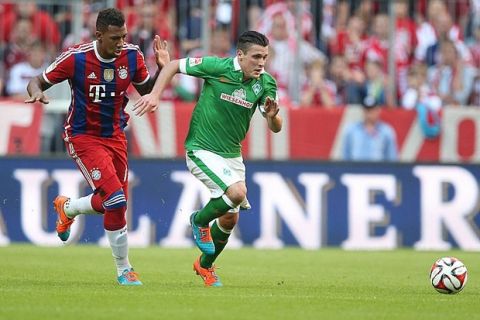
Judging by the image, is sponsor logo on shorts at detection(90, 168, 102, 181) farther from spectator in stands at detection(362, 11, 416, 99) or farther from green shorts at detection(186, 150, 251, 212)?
spectator in stands at detection(362, 11, 416, 99)

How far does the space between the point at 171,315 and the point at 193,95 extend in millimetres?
11182

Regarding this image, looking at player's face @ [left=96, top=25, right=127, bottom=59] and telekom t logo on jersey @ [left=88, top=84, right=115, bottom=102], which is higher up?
player's face @ [left=96, top=25, right=127, bottom=59]

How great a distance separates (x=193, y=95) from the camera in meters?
20.0

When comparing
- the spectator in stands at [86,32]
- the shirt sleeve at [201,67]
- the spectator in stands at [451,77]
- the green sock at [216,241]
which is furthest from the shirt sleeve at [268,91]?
the spectator in stands at [451,77]

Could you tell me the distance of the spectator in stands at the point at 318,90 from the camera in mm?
19953

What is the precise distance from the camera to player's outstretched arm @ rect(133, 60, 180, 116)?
35.7ft

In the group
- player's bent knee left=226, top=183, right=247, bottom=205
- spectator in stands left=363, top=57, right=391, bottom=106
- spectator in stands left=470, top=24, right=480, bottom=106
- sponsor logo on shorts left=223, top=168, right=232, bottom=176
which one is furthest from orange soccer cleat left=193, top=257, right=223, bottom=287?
spectator in stands left=470, top=24, right=480, bottom=106

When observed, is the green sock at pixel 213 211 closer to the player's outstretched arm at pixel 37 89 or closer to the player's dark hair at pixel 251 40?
the player's dark hair at pixel 251 40

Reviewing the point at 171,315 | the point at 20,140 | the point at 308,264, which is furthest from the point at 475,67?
the point at 171,315

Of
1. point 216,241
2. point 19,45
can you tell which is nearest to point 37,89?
point 216,241

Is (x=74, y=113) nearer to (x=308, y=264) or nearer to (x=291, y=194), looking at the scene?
(x=308, y=264)

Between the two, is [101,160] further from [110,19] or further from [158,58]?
[110,19]

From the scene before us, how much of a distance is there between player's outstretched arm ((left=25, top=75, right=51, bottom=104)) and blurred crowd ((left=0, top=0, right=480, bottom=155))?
7594 millimetres

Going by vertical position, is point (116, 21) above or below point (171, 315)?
above
